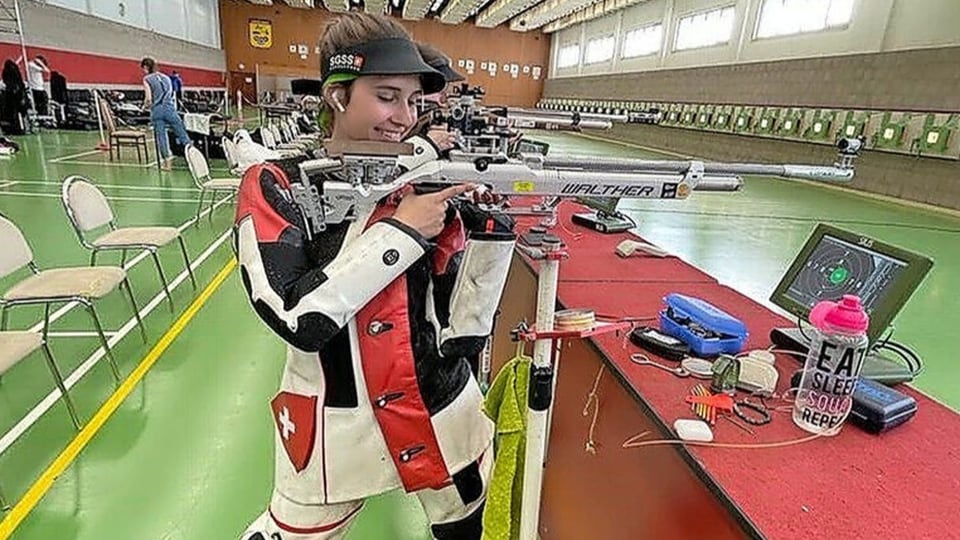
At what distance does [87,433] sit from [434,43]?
24521 millimetres

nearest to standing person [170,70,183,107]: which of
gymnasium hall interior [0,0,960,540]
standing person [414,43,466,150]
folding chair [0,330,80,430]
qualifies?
gymnasium hall interior [0,0,960,540]

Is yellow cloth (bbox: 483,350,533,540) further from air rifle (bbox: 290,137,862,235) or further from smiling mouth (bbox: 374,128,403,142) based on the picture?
smiling mouth (bbox: 374,128,403,142)

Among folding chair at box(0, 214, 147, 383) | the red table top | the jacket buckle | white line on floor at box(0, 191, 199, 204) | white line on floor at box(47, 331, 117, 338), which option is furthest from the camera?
white line on floor at box(0, 191, 199, 204)

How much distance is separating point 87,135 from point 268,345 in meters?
11.4

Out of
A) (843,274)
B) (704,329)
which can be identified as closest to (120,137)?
(704,329)

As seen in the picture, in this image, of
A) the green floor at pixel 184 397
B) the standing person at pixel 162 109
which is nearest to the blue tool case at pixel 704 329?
the green floor at pixel 184 397

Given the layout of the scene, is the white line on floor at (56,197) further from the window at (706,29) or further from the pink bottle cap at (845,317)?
the window at (706,29)

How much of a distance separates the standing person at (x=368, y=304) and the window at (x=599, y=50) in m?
19.2

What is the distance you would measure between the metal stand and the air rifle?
15 centimetres

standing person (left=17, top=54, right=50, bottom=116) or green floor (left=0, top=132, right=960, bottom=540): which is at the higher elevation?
standing person (left=17, top=54, right=50, bottom=116)

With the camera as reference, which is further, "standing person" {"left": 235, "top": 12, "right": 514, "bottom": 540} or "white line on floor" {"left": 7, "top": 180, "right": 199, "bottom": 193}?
"white line on floor" {"left": 7, "top": 180, "right": 199, "bottom": 193}

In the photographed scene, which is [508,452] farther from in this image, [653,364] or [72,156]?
[72,156]

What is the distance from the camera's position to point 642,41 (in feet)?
53.8

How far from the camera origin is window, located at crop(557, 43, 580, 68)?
72.8 ft
